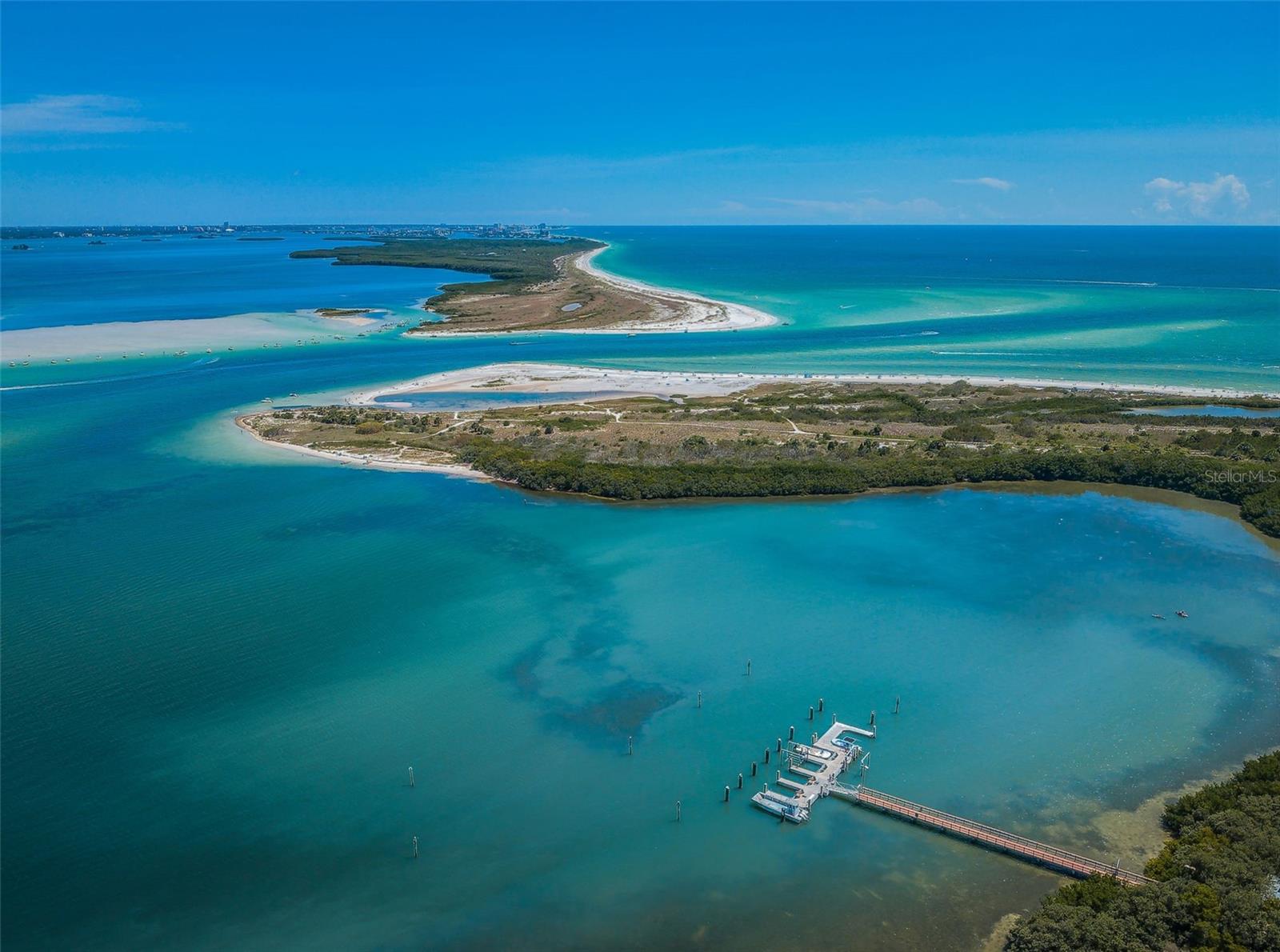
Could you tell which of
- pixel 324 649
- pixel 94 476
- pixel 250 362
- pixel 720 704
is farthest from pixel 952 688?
pixel 250 362

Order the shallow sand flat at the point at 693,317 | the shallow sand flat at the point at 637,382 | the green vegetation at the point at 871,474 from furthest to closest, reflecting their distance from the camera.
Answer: the shallow sand flat at the point at 693,317
the shallow sand flat at the point at 637,382
the green vegetation at the point at 871,474

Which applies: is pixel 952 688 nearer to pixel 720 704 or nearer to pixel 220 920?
pixel 720 704

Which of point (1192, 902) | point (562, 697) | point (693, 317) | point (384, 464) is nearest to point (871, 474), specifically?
point (562, 697)

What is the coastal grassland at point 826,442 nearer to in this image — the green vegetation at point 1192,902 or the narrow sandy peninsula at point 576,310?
the green vegetation at point 1192,902

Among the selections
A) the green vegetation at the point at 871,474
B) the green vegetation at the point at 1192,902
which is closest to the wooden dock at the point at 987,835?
the green vegetation at the point at 1192,902

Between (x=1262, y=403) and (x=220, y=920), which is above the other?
(x=1262, y=403)

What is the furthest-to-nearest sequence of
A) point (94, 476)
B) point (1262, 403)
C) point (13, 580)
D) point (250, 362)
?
1. point (250, 362)
2. point (1262, 403)
3. point (94, 476)
4. point (13, 580)

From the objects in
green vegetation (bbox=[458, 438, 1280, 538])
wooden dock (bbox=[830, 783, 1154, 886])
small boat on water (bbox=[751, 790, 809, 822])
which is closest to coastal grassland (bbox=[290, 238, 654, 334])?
green vegetation (bbox=[458, 438, 1280, 538])
